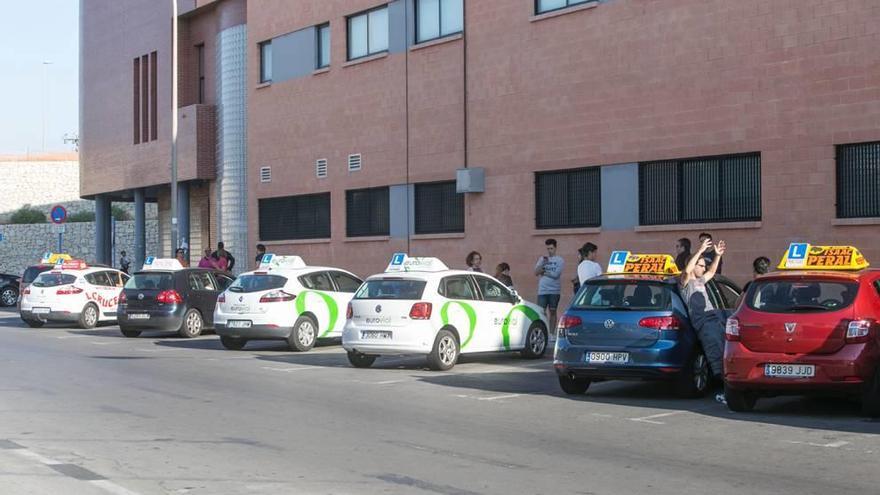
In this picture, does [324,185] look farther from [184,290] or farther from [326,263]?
[184,290]

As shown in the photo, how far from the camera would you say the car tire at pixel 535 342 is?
64.0ft

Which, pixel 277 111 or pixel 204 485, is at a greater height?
pixel 277 111

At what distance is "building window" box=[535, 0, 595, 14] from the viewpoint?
25.4 metres

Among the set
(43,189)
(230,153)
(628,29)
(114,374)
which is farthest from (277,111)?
(43,189)

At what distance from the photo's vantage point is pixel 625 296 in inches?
564

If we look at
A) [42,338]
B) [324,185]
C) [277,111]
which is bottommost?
[42,338]

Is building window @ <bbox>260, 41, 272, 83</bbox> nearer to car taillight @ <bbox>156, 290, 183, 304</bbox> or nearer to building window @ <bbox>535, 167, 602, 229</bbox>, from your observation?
car taillight @ <bbox>156, 290, 183, 304</bbox>

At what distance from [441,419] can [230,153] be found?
2701 centimetres

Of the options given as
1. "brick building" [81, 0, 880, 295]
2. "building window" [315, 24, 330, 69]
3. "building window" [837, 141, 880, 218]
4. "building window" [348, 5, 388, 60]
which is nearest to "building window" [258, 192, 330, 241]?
"brick building" [81, 0, 880, 295]

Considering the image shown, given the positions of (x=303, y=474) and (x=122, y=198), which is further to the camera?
(x=122, y=198)

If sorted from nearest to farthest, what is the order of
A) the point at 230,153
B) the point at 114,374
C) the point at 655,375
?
the point at 655,375, the point at 114,374, the point at 230,153

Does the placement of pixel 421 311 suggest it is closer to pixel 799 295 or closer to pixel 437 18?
pixel 799 295

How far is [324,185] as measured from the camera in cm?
3353

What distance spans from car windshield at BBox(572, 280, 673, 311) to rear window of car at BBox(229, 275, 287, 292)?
8.24 metres
